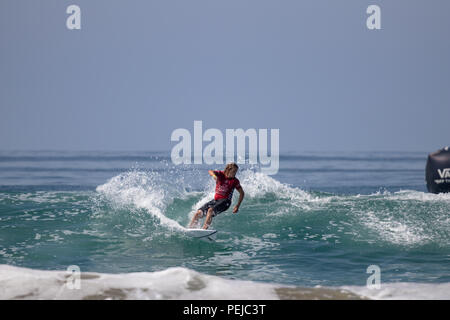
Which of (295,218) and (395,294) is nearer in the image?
(395,294)

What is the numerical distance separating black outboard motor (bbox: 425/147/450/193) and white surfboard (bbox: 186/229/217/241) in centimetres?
626

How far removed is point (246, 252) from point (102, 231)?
3717 mm

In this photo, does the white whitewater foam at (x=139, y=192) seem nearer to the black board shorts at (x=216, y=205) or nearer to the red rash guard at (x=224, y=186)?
the black board shorts at (x=216, y=205)

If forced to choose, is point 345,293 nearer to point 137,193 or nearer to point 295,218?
point 295,218

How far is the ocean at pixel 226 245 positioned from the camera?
18.3 ft

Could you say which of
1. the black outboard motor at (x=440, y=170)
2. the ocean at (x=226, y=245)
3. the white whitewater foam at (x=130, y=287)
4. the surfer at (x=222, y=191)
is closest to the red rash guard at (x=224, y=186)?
the surfer at (x=222, y=191)

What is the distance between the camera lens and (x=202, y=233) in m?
10.9

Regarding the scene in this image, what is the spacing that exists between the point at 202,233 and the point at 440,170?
661 centimetres

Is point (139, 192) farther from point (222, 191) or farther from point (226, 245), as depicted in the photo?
point (226, 245)

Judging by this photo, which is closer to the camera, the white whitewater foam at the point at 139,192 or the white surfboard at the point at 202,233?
the white surfboard at the point at 202,233

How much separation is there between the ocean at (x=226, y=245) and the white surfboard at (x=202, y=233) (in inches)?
4.8

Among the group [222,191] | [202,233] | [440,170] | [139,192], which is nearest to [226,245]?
[202,233]
